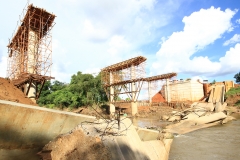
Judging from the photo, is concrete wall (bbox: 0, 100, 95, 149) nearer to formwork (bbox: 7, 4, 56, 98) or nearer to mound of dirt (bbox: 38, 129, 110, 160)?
mound of dirt (bbox: 38, 129, 110, 160)

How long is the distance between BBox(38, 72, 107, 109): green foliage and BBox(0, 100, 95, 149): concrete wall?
79.8 ft

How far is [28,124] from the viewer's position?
133 inches

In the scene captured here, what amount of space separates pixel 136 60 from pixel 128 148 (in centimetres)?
2127

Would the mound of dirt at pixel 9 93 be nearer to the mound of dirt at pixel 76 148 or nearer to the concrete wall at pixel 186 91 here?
the mound of dirt at pixel 76 148

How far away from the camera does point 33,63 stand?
16047 mm

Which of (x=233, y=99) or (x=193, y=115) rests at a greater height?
(x=233, y=99)

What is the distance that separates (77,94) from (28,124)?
2810 cm

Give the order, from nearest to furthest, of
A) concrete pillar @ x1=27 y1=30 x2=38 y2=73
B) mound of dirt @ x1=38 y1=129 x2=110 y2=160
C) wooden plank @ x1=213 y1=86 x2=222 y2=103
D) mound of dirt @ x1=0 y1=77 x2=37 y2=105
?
mound of dirt @ x1=38 y1=129 x2=110 y2=160 < mound of dirt @ x1=0 y1=77 x2=37 y2=105 < concrete pillar @ x1=27 y1=30 x2=38 y2=73 < wooden plank @ x1=213 y1=86 x2=222 y2=103

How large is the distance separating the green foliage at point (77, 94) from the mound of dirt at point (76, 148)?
25.2 meters

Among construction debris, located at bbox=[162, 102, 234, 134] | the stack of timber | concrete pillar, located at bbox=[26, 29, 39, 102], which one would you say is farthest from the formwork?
the stack of timber

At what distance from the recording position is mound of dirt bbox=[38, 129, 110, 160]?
96.5 inches

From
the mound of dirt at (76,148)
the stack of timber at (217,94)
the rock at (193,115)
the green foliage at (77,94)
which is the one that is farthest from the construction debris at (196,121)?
the green foliage at (77,94)

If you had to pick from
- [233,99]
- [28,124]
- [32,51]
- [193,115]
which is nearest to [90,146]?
[28,124]

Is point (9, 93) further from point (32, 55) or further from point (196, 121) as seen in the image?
point (196, 121)
